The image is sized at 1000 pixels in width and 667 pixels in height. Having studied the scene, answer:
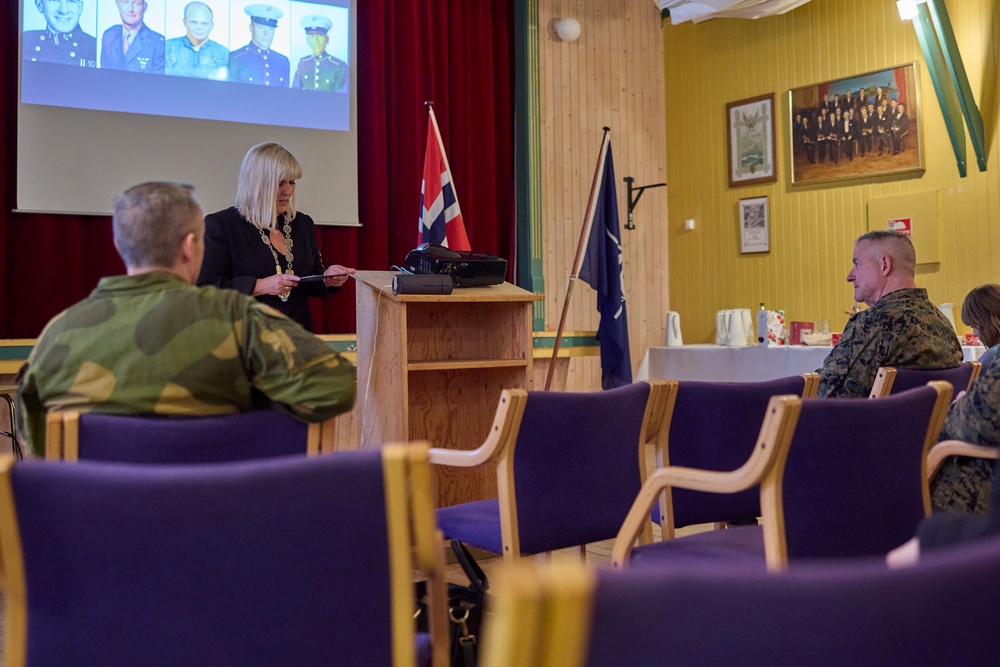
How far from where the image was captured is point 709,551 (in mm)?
1938

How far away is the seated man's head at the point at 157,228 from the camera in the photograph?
69.3 inches

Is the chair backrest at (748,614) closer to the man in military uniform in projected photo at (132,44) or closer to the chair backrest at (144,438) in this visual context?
the chair backrest at (144,438)

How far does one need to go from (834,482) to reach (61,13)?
4.97m

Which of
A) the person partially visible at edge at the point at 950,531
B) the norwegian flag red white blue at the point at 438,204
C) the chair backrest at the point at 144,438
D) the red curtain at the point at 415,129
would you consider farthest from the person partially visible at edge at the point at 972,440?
the red curtain at the point at 415,129

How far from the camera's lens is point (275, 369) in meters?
1.69

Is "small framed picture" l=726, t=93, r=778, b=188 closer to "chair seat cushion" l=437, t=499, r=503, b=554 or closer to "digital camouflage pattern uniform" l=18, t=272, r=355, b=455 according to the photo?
"chair seat cushion" l=437, t=499, r=503, b=554

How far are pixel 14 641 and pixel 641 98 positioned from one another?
7114mm

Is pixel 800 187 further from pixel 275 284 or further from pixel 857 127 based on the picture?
pixel 275 284

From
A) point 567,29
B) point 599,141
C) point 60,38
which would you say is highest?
point 567,29

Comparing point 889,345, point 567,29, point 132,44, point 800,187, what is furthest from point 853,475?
point 567,29

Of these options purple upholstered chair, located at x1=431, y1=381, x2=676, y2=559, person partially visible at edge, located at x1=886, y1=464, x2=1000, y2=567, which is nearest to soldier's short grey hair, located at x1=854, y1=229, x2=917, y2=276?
purple upholstered chair, located at x1=431, y1=381, x2=676, y2=559

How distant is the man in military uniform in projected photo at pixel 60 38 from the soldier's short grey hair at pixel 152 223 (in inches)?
156

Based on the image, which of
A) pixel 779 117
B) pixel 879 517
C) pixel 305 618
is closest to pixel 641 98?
pixel 779 117

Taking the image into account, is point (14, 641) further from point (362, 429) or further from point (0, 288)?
point (0, 288)
